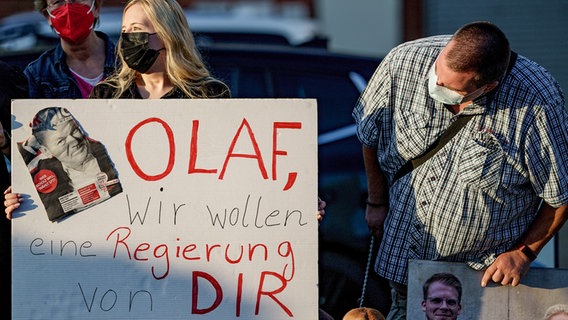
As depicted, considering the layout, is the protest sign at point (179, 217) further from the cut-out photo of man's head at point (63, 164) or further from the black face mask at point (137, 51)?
the black face mask at point (137, 51)

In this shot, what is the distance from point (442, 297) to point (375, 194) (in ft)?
1.85

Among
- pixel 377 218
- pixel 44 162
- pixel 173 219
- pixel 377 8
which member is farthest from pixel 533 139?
pixel 377 8

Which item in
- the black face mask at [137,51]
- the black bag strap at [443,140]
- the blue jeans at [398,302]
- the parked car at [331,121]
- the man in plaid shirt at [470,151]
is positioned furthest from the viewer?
the parked car at [331,121]

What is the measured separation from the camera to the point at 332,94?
534cm

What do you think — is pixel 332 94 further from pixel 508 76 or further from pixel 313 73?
pixel 508 76

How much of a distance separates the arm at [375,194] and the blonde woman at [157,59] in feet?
2.08

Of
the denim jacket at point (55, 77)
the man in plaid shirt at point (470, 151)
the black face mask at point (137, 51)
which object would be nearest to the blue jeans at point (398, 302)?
the man in plaid shirt at point (470, 151)

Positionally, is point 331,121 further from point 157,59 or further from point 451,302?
point 451,302

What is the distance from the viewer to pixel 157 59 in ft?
12.5

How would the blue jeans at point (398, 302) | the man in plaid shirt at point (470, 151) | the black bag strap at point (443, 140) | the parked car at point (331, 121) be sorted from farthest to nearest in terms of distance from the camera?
the parked car at point (331, 121), the blue jeans at point (398, 302), the black bag strap at point (443, 140), the man in plaid shirt at point (470, 151)

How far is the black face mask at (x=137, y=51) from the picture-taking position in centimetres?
374

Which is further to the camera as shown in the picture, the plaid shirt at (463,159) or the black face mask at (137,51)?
the black face mask at (137,51)

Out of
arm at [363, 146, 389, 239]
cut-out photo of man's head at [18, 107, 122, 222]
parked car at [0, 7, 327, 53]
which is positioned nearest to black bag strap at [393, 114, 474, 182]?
arm at [363, 146, 389, 239]

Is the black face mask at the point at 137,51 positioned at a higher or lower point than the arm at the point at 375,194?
higher
